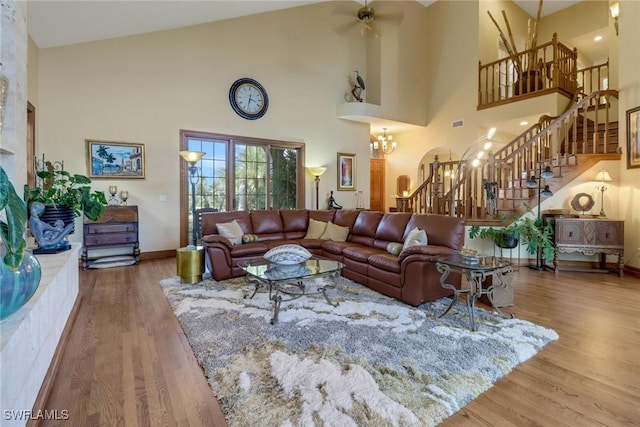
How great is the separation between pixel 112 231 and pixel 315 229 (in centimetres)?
322

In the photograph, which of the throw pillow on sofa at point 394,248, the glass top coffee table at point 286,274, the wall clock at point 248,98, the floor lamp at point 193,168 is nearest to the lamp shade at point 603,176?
the throw pillow on sofa at point 394,248

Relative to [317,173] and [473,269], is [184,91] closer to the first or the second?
[317,173]

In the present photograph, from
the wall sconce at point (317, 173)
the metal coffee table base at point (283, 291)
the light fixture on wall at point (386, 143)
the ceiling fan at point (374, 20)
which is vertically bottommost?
the metal coffee table base at point (283, 291)

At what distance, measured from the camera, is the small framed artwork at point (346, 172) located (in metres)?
7.89

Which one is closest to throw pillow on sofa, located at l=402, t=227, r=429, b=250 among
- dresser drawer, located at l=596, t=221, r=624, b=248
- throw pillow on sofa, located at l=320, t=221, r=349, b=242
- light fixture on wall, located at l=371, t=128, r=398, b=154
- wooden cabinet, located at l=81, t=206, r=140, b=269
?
throw pillow on sofa, located at l=320, t=221, r=349, b=242

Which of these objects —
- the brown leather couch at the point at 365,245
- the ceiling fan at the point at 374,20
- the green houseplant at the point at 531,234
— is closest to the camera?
the brown leather couch at the point at 365,245

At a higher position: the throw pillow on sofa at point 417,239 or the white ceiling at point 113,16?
the white ceiling at point 113,16

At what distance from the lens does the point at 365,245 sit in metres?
Answer: 4.59

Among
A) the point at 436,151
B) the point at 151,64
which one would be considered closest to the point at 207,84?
the point at 151,64

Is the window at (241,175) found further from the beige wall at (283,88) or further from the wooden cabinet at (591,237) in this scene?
the wooden cabinet at (591,237)

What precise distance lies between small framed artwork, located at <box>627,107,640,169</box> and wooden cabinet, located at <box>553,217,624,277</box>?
0.93m

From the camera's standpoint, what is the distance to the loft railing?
628cm

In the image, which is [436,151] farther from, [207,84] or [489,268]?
[489,268]

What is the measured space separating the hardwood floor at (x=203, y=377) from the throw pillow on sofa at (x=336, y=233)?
95.1 inches
